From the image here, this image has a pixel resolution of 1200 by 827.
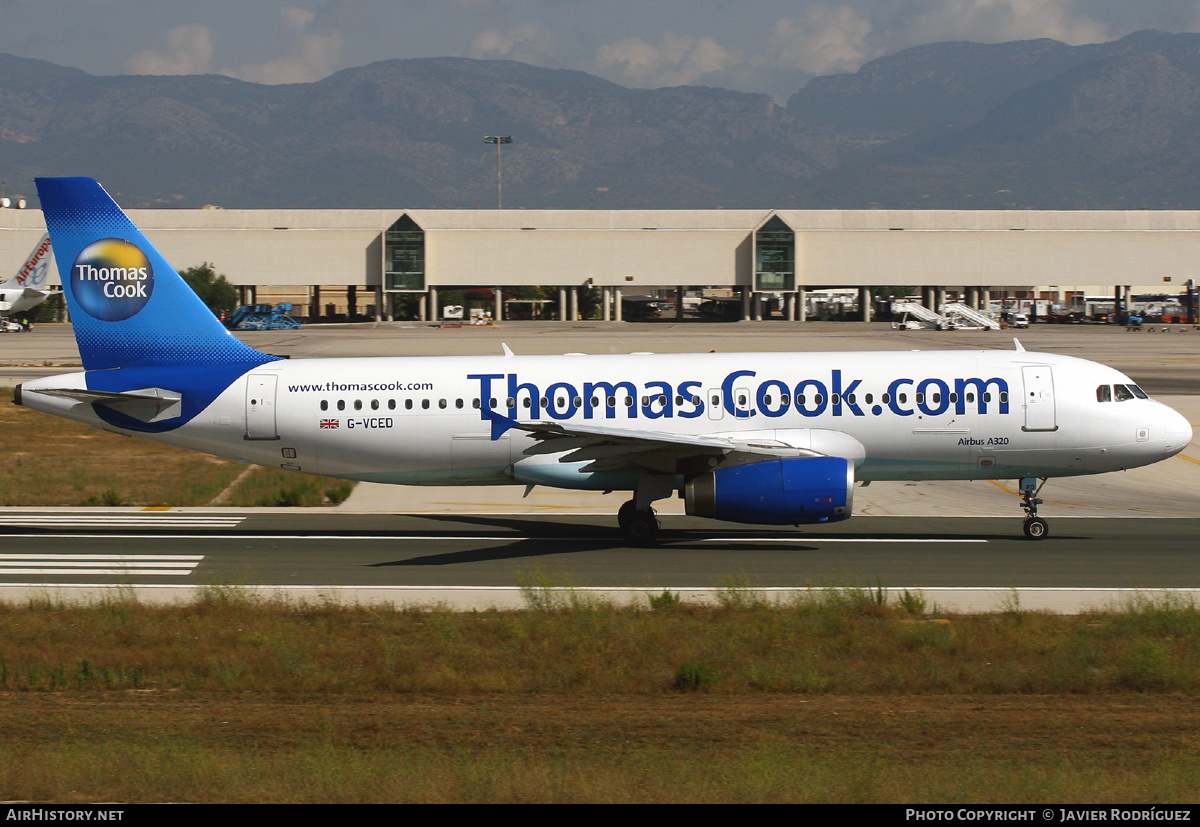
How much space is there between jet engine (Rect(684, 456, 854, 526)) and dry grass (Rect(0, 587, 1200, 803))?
4.04m

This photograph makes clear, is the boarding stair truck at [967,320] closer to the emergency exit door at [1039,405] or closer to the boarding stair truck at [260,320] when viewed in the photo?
the boarding stair truck at [260,320]

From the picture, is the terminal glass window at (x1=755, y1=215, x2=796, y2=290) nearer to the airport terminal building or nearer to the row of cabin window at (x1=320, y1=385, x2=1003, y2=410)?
the airport terminal building

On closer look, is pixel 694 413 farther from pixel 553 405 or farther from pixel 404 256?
pixel 404 256

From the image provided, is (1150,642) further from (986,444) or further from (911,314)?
(911,314)

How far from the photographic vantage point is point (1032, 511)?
25.1m

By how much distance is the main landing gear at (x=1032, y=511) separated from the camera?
81.7ft

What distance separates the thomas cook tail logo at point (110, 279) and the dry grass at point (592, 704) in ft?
30.0

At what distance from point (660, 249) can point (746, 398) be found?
11471cm

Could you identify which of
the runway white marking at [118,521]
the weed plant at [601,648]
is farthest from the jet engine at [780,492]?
the runway white marking at [118,521]

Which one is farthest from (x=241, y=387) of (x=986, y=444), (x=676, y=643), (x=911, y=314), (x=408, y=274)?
(x=408, y=274)

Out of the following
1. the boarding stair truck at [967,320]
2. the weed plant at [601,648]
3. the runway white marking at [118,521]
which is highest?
the boarding stair truck at [967,320]

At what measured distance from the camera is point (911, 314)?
121812mm

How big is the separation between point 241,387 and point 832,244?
4778 inches

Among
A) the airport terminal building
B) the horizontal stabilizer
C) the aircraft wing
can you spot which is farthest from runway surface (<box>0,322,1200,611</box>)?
the airport terminal building
